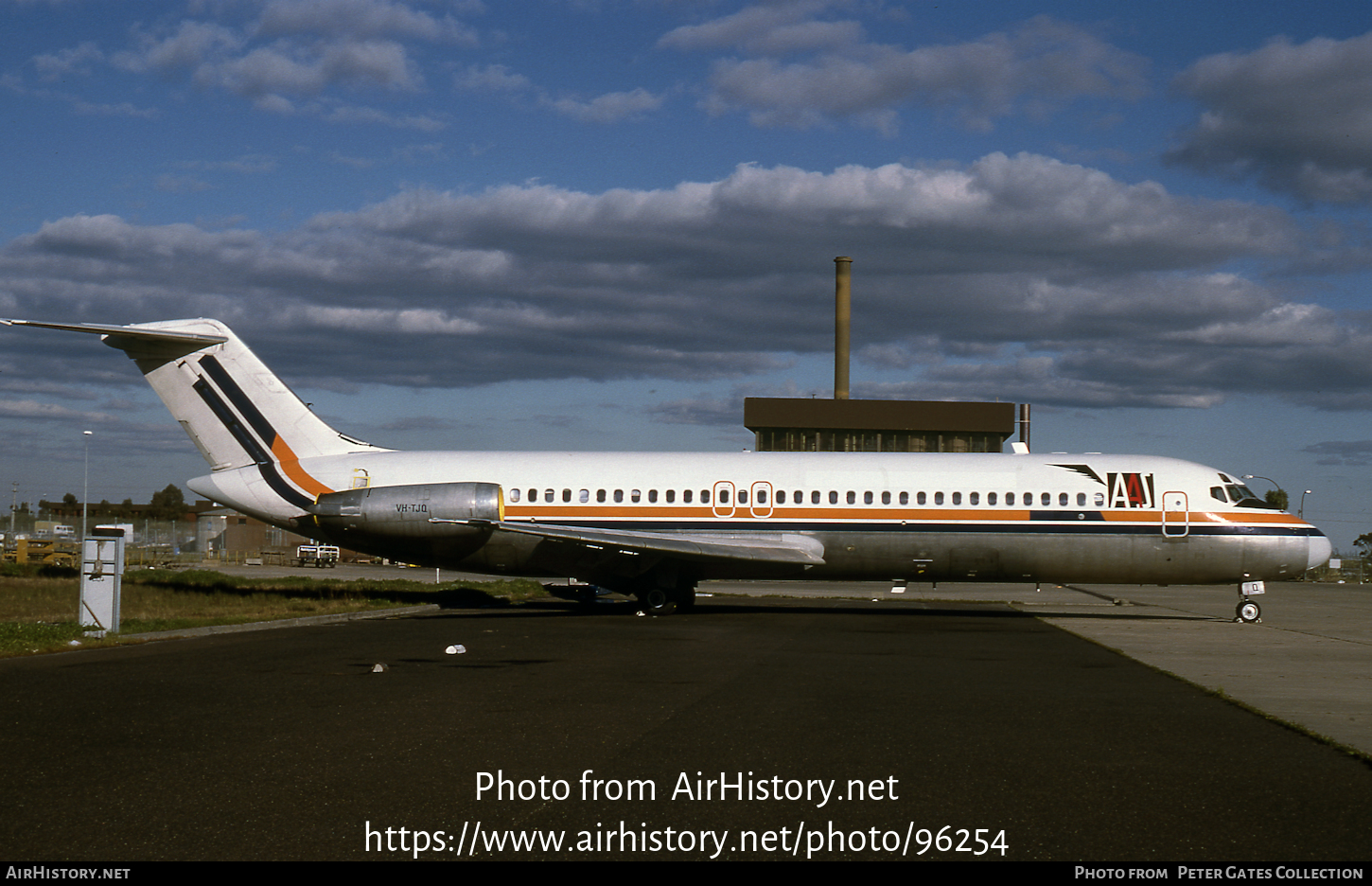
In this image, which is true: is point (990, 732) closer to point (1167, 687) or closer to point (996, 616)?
point (1167, 687)

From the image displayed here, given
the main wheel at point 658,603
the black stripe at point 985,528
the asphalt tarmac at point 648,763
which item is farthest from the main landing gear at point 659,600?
the asphalt tarmac at point 648,763

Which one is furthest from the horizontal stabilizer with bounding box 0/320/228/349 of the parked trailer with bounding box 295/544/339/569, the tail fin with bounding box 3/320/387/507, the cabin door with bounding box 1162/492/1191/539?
the parked trailer with bounding box 295/544/339/569

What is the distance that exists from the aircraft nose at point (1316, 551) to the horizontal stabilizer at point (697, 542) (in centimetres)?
1133

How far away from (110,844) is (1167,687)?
12038 millimetres

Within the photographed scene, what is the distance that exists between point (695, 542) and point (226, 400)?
12317 mm

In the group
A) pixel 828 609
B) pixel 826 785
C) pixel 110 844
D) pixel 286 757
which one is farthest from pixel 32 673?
pixel 828 609

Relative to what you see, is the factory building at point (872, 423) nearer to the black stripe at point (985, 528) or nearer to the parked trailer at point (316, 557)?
the parked trailer at point (316, 557)

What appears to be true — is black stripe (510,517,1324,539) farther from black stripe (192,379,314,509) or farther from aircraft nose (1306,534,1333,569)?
black stripe (192,379,314,509)

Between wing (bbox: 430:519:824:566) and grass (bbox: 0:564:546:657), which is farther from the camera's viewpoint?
wing (bbox: 430:519:824:566)

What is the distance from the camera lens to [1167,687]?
13.9m

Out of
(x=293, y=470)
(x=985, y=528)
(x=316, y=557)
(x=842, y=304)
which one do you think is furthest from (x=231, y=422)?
(x=842, y=304)

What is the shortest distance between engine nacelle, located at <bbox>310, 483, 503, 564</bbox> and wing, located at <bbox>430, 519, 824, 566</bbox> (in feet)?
0.87

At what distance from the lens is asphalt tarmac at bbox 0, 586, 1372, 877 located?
6.41 meters

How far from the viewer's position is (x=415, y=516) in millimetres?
26844
